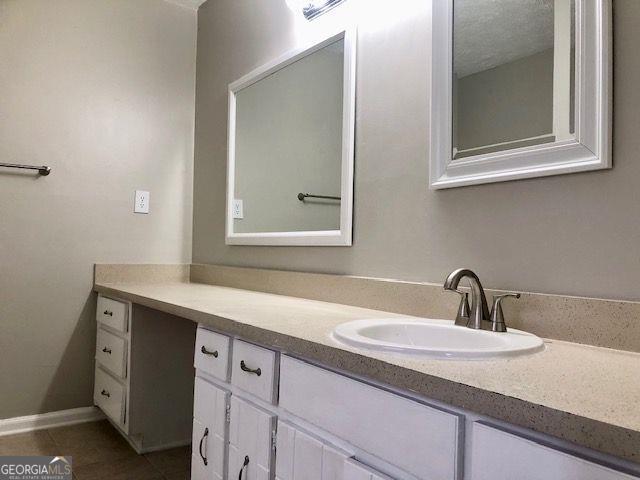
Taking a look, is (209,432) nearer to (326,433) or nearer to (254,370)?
(254,370)

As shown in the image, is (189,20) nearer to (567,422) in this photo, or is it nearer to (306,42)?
(306,42)

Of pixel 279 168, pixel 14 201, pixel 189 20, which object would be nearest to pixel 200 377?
pixel 279 168

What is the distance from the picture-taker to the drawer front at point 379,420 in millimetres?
711

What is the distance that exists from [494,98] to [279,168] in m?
1.04

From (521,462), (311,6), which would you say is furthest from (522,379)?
(311,6)

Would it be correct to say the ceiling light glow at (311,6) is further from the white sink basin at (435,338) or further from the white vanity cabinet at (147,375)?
the white vanity cabinet at (147,375)

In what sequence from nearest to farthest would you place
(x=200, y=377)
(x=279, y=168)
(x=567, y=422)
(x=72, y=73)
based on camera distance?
(x=567, y=422)
(x=200, y=377)
(x=279, y=168)
(x=72, y=73)

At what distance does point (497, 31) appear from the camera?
1.23 m

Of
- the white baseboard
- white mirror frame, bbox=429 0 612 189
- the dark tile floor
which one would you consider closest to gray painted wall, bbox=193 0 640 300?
white mirror frame, bbox=429 0 612 189

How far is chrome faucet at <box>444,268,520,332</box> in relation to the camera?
1.06 meters

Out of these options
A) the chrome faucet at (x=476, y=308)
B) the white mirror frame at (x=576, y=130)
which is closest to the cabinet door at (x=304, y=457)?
the chrome faucet at (x=476, y=308)

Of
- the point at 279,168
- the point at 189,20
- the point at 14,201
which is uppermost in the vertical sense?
the point at 189,20

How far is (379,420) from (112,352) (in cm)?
161

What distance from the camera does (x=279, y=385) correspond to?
108 centimetres
